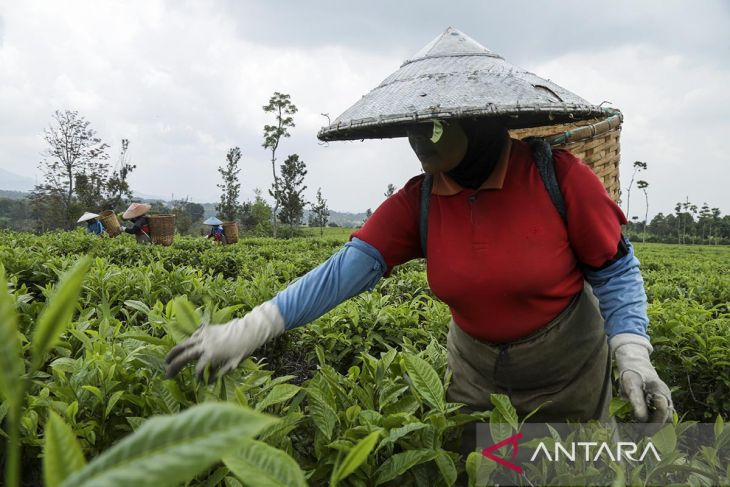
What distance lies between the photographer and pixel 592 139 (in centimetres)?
212

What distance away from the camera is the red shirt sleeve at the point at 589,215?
1.66 metres

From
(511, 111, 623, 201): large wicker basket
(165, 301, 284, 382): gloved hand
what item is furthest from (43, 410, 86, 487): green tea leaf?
(511, 111, 623, 201): large wicker basket

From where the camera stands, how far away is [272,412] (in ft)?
4.73

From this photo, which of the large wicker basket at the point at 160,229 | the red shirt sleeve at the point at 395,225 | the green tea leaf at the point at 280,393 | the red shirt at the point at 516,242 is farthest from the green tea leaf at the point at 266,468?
the large wicker basket at the point at 160,229

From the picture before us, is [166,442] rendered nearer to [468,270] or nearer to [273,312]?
[273,312]

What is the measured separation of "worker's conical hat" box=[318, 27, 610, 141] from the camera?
1400mm

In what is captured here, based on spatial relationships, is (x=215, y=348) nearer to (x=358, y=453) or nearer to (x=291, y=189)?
(x=358, y=453)

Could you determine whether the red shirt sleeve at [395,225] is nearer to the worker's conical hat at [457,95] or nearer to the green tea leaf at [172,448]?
the worker's conical hat at [457,95]

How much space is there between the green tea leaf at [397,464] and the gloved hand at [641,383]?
708mm

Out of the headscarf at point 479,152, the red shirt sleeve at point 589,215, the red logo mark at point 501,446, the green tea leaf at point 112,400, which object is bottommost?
the red logo mark at point 501,446

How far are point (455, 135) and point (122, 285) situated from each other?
232 centimetres

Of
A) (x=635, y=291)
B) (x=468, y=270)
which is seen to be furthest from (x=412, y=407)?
(x=635, y=291)

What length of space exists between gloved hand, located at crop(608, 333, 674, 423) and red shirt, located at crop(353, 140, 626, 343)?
0.83 ft

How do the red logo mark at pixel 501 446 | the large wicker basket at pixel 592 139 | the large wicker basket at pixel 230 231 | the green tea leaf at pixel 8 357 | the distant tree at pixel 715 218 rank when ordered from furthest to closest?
1. the distant tree at pixel 715 218
2. the large wicker basket at pixel 230 231
3. the large wicker basket at pixel 592 139
4. the red logo mark at pixel 501 446
5. the green tea leaf at pixel 8 357
